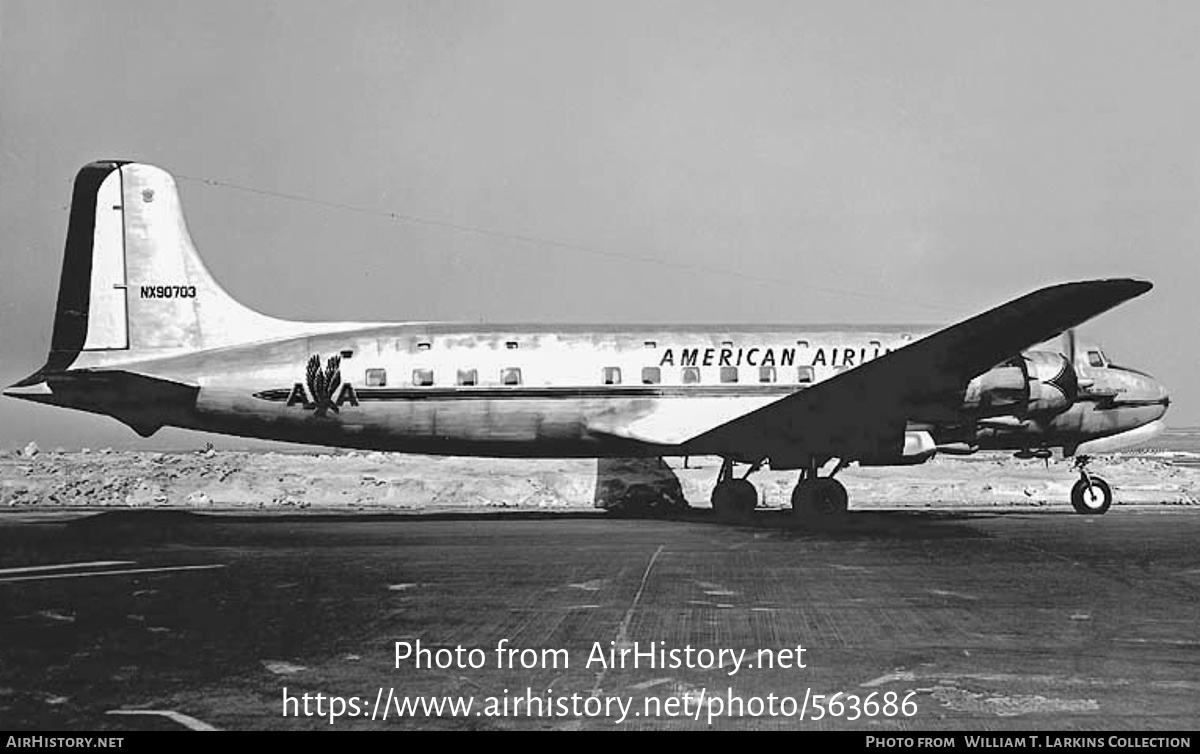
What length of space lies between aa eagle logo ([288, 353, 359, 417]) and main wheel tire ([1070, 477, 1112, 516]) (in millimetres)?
16804

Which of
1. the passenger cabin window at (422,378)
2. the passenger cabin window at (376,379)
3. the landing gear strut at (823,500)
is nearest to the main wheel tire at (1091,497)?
the landing gear strut at (823,500)

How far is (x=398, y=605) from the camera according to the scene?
36.4ft

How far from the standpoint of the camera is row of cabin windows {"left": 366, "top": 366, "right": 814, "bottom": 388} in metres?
23.2

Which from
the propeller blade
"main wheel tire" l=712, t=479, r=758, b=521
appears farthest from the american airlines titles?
the propeller blade

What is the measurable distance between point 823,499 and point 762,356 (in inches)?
140

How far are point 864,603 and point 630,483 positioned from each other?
21727 mm

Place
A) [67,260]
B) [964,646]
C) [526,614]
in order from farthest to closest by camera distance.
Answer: [67,260] → [526,614] → [964,646]

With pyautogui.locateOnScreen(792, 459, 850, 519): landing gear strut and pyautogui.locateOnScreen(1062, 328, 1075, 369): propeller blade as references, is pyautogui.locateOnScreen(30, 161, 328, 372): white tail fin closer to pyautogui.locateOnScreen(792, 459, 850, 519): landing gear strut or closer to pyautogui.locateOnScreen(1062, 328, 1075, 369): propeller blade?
pyautogui.locateOnScreen(792, 459, 850, 519): landing gear strut

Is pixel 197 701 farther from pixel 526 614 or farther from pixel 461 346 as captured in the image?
pixel 461 346

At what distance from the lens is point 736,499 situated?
81.8 ft

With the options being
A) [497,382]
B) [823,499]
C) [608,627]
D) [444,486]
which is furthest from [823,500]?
[444,486]

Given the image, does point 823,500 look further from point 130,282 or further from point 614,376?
point 130,282

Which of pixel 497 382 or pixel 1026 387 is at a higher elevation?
pixel 1026 387

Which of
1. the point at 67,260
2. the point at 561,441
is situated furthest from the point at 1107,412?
the point at 67,260
